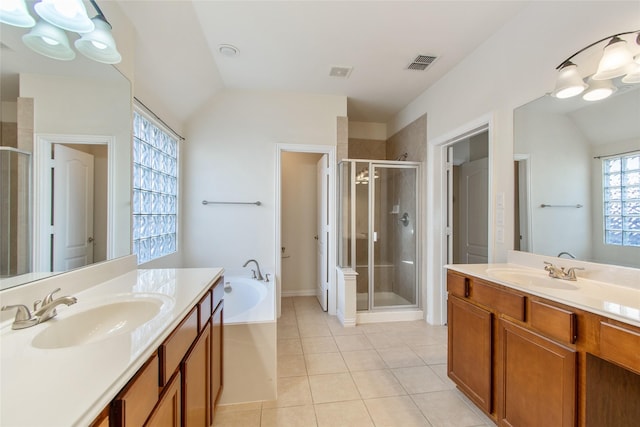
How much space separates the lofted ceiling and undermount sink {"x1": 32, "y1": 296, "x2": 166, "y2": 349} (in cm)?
173

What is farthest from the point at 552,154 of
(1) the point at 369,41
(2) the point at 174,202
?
(2) the point at 174,202

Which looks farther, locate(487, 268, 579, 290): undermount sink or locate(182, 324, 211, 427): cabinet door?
locate(487, 268, 579, 290): undermount sink

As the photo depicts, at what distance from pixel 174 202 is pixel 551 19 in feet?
11.5

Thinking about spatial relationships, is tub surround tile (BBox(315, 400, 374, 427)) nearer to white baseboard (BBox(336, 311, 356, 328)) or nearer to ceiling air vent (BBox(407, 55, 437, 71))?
white baseboard (BBox(336, 311, 356, 328))

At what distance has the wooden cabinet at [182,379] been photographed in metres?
0.66

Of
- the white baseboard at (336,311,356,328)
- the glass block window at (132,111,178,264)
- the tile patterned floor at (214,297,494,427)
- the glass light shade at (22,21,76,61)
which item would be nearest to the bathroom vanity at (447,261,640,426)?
the tile patterned floor at (214,297,494,427)

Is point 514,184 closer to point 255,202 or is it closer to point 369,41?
point 369,41

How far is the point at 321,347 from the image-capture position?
2506 mm

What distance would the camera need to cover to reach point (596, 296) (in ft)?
3.79

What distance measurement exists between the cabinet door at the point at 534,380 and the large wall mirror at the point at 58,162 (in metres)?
2.14

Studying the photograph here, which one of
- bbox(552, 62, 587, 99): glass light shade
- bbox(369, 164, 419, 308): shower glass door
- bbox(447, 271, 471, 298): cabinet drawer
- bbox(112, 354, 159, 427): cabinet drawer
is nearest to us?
bbox(112, 354, 159, 427): cabinet drawer

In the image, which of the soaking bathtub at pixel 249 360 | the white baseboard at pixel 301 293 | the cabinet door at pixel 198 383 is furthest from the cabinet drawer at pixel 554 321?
the white baseboard at pixel 301 293

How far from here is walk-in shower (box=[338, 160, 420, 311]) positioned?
3.29 metres

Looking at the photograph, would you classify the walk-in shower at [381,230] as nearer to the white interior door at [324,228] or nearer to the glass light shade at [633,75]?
the white interior door at [324,228]
